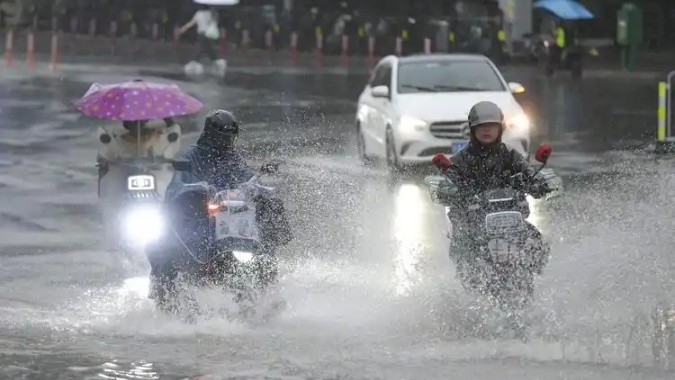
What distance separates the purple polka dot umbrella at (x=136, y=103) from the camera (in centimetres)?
1256

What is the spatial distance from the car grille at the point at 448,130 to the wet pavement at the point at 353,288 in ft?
1.76

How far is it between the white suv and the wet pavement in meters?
0.43

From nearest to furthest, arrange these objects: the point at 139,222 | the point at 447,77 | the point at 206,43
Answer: the point at 139,222 → the point at 447,77 → the point at 206,43

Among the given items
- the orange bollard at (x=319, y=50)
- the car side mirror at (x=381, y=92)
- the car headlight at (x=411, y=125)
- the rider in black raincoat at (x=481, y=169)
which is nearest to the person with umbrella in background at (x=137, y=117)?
the rider in black raincoat at (x=481, y=169)

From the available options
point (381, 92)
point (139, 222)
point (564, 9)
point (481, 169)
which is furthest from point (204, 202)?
point (564, 9)

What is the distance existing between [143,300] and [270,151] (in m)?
10.7

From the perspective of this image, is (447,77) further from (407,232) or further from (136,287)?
(136,287)

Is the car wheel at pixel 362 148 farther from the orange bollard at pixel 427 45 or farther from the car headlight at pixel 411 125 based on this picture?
the orange bollard at pixel 427 45

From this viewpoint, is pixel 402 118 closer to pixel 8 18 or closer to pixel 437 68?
pixel 437 68

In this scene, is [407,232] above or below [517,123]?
below

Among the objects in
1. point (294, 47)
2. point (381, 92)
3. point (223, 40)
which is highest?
point (223, 40)

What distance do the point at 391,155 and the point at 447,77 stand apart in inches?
60.1

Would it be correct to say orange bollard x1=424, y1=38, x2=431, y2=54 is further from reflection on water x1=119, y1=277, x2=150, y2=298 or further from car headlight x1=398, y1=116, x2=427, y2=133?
reflection on water x1=119, y1=277, x2=150, y2=298

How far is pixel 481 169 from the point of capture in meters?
9.18
